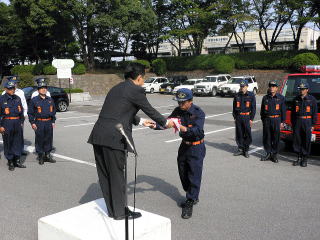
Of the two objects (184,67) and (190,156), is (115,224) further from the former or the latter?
(184,67)

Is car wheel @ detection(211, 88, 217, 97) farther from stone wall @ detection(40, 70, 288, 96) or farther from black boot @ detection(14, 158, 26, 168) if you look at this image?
black boot @ detection(14, 158, 26, 168)

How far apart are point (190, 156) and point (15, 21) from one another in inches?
1678

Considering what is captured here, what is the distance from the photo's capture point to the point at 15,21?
41969mm

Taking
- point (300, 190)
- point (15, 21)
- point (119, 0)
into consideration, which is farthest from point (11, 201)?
point (15, 21)

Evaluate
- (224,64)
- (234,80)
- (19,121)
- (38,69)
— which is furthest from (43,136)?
(38,69)

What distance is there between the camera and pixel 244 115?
8711 mm

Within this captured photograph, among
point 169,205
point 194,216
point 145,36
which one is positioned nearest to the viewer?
point 194,216

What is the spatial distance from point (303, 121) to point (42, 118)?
19.1 feet

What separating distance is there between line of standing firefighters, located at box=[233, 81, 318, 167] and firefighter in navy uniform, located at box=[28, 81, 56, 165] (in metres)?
4.49

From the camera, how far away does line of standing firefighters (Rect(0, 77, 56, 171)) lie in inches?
302

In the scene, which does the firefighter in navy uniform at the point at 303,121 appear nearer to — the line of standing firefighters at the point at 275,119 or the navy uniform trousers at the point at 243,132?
the line of standing firefighters at the point at 275,119

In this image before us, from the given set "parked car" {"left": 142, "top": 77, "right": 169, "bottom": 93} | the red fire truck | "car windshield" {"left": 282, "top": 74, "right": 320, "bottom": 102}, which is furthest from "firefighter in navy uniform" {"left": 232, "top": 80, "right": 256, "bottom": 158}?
"parked car" {"left": 142, "top": 77, "right": 169, "bottom": 93}

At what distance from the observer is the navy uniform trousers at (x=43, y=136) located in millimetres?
8094

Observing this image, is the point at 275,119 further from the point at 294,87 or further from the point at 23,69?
the point at 23,69
